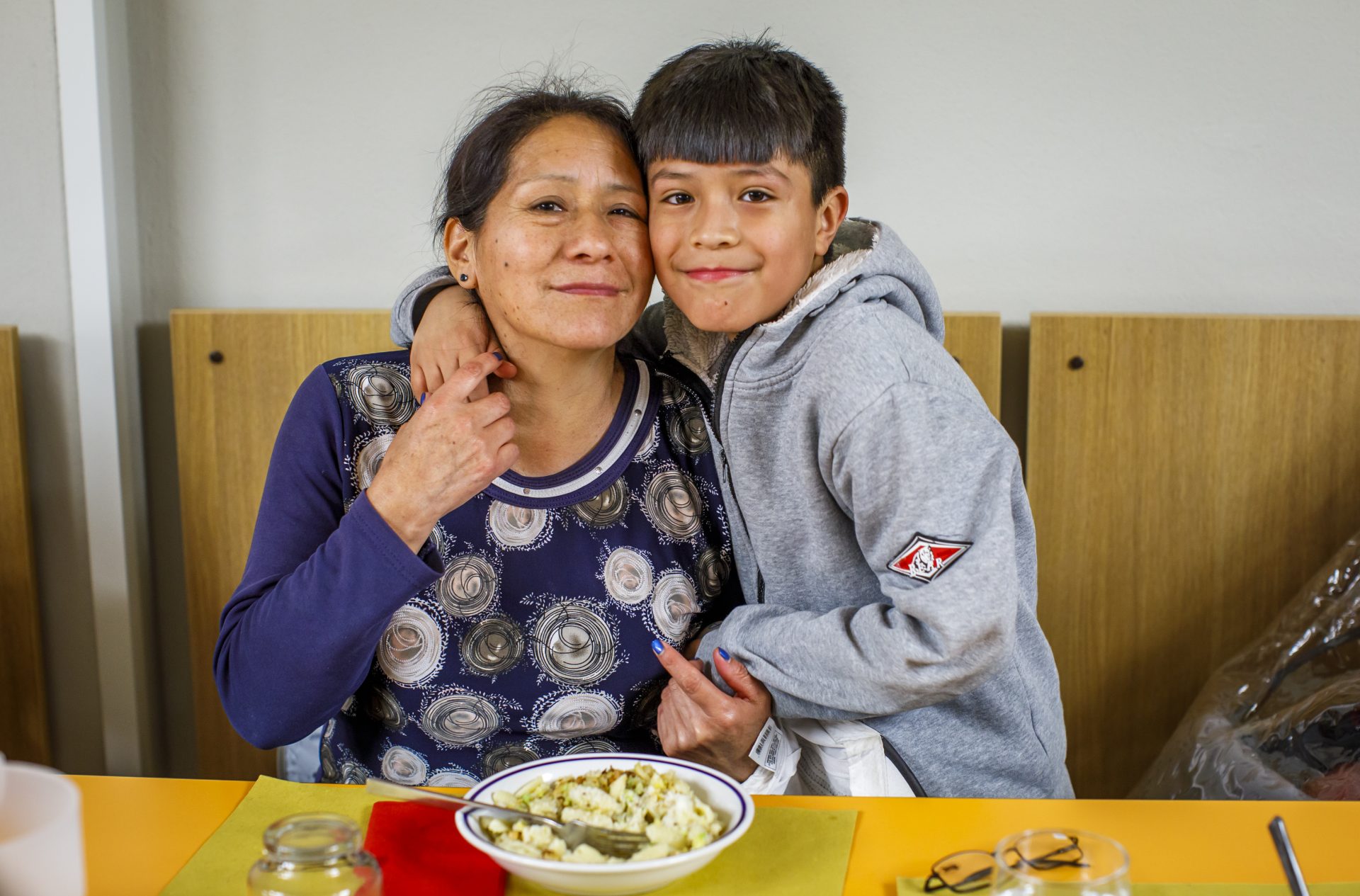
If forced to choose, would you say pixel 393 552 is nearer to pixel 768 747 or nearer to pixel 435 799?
pixel 435 799

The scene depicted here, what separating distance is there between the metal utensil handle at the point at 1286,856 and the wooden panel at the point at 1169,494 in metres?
1.47

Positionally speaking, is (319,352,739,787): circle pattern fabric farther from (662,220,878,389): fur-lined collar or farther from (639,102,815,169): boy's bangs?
(639,102,815,169): boy's bangs

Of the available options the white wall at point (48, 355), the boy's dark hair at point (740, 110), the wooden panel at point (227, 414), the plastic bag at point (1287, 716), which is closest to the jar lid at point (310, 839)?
the boy's dark hair at point (740, 110)

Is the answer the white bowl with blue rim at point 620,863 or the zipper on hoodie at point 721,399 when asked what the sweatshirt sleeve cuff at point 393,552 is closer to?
the white bowl with blue rim at point 620,863

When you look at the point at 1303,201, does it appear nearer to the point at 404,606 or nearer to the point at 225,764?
the point at 404,606

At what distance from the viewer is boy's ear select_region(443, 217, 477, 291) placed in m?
1.49

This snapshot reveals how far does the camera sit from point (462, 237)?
1497 millimetres

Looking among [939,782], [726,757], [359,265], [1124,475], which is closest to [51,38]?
[359,265]

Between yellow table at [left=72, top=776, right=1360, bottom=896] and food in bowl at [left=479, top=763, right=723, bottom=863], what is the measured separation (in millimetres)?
132

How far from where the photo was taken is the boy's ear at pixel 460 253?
1.49 metres

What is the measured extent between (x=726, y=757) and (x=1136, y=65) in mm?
1701

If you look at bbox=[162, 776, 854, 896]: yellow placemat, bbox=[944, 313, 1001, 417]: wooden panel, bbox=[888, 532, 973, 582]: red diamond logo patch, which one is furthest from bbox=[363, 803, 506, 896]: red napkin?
bbox=[944, 313, 1001, 417]: wooden panel

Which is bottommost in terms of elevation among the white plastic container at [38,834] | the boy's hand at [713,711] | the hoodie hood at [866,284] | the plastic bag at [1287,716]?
the plastic bag at [1287,716]

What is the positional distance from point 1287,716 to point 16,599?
237 centimetres
